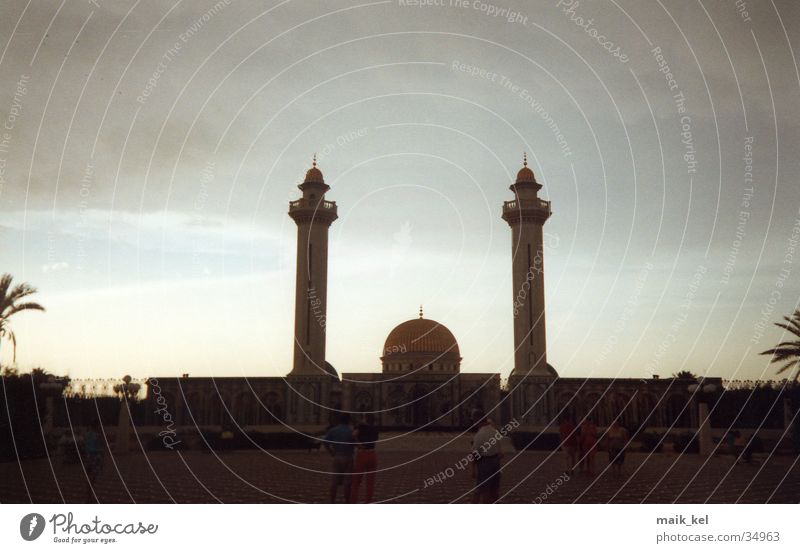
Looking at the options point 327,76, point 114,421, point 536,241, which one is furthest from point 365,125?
point 536,241

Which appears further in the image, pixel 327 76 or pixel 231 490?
pixel 327 76

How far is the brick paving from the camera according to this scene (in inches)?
473

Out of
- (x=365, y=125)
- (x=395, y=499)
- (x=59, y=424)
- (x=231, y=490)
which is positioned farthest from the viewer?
(x=59, y=424)

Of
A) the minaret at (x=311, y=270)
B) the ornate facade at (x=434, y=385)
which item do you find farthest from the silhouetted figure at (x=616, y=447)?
the minaret at (x=311, y=270)

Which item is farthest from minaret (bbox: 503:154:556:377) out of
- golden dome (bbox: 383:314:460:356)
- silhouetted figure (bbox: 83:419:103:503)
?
silhouetted figure (bbox: 83:419:103:503)

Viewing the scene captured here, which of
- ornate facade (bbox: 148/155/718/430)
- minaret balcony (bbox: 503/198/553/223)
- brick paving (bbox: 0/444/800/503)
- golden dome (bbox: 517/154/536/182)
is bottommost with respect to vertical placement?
brick paving (bbox: 0/444/800/503)

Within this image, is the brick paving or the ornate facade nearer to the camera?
the brick paving

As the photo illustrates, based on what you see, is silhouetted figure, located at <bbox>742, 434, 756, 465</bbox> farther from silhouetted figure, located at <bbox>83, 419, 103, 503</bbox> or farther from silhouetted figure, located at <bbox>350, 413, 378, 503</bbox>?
silhouetted figure, located at <bbox>83, 419, 103, 503</bbox>

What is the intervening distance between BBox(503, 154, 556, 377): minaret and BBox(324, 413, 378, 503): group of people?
27.5 meters

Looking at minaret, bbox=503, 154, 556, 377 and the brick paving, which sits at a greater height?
minaret, bbox=503, 154, 556, 377

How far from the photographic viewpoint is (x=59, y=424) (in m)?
23.4

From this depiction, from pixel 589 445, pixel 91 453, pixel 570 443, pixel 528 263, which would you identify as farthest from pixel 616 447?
pixel 528 263
